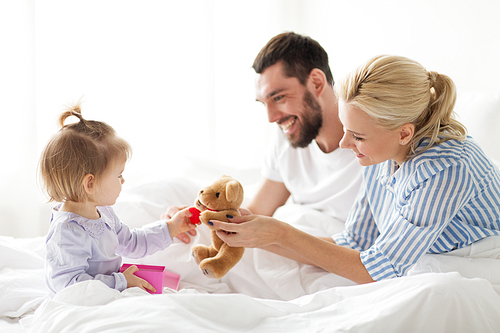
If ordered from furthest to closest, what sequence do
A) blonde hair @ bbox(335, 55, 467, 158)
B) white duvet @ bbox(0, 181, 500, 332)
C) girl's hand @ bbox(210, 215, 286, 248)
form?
1. girl's hand @ bbox(210, 215, 286, 248)
2. blonde hair @ bbox(335, 55, 467, 158)
3. white duvet @ bbox(0, 181, 500, 332)

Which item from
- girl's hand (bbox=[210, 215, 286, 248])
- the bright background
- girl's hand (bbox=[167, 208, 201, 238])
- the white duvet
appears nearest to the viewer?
the white duvet

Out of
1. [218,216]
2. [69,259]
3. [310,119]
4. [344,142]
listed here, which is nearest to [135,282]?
[69,259]

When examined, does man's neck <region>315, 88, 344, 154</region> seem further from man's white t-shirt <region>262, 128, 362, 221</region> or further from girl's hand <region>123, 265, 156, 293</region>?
girl's hand <region>123, 265, 156, 293</region>

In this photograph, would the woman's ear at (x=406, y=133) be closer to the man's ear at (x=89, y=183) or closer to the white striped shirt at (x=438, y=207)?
the white striped shirt at (x=438, y=207)

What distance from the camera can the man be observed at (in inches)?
65.9

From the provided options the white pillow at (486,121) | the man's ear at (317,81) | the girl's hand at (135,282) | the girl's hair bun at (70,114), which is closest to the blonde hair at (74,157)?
the girl's hair bun at (70,114)

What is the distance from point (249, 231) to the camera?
1.21m

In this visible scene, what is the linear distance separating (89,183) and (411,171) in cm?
90

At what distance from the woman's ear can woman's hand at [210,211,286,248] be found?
43cm

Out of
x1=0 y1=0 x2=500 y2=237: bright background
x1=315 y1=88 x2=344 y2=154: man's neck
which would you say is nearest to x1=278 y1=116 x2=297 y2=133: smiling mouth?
x1=315 y1=88 x2=344 y2=154: man's neck

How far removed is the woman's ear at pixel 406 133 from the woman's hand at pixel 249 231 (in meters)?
0.43

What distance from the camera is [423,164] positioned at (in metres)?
1.13

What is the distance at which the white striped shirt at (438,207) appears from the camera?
3.56ft

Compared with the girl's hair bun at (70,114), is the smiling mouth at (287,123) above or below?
below
